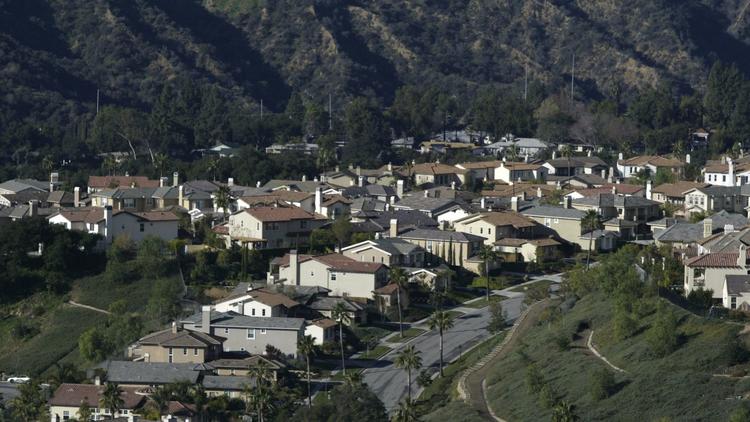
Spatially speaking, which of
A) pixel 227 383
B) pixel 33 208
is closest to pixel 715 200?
pixel 33 208

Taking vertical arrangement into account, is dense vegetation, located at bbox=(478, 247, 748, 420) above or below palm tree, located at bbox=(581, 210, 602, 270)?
below

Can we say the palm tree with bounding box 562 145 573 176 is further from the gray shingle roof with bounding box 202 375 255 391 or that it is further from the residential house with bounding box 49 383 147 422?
the residential house with bounding box 49 383 147 422

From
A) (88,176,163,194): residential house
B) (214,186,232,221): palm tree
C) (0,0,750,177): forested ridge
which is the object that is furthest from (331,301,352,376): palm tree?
(0,0,750,177): forested ridge

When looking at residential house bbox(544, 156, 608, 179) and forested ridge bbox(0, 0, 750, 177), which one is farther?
forested ridge bbox(0, 0, 750, 177)

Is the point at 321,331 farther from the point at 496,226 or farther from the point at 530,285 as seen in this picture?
the point at 496,226

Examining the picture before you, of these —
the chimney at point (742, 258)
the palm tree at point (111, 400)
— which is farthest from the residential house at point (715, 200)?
the palm tree at point (111, 400)

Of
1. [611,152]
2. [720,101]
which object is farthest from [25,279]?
[720,101]

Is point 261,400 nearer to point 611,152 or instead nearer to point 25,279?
point 25,279
